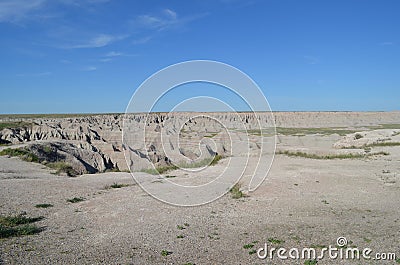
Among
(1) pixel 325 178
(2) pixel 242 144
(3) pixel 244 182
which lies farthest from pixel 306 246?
(2) pixel 242 144

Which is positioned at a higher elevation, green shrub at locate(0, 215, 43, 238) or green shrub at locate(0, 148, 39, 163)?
green shrub at locate(0, 148, 39, 163)

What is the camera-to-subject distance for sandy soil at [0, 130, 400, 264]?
8.20 metres

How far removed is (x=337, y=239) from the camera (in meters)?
9.38

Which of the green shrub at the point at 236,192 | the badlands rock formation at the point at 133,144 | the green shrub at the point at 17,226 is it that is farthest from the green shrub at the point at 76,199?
the badlands rock formation at the point at 133,144

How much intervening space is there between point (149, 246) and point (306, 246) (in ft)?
14.5

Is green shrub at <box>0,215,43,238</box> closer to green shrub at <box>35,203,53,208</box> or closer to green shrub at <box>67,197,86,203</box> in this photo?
green shrub at <box>35,203,53,208</box>

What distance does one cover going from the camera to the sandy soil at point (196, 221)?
8.20 m

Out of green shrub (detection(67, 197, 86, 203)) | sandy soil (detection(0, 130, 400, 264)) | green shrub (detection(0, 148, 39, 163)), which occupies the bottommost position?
sandy soil (detection(0, 130, 400, 264))

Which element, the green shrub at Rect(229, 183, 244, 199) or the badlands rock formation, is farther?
the badlands rock formation

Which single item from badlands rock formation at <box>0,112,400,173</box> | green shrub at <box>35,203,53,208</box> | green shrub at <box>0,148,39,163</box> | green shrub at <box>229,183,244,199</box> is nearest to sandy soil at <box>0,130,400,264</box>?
green shrub at <box>35,203,53,208</box>

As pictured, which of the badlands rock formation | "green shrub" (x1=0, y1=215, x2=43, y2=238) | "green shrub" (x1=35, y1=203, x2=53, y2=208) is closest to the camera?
"green shrub" (x1=0, y1=215, x2=43, y2=238)

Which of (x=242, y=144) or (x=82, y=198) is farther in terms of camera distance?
(x=242, y=144)

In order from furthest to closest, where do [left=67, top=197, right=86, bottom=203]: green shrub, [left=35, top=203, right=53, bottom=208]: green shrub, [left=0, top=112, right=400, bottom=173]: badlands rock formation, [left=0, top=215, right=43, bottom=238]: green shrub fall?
1. [left=0, top=112, right=400, bottom=173]: badlands rock formation
2. [left=67, top=197, right=86, bottom=203]: green shrub
3. [left=35, top=203, right=53, bottom=208]: green shrub
4. [left=0, top=215, right=43, bottom=238]: green shrub

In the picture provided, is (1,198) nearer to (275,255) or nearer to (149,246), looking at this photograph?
(149,246)
